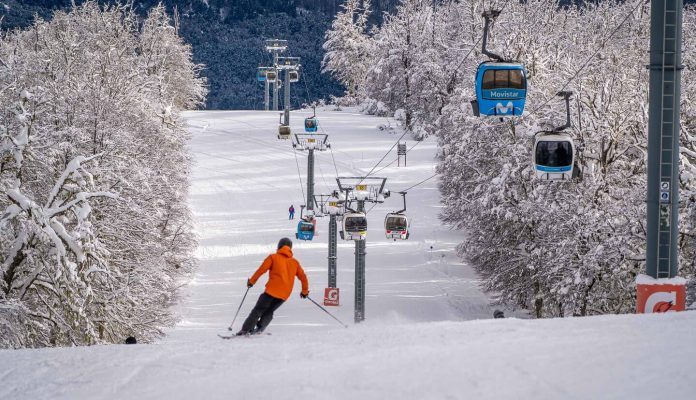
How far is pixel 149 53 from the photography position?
64.1 metres

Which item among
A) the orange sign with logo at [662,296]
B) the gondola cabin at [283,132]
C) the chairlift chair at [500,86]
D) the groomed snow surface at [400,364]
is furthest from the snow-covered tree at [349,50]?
the groomed snow surface at [400,364]

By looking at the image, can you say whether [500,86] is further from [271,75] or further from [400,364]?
[271,75]

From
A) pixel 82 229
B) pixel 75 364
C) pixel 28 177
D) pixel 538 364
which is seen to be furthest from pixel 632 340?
pixel 28 177

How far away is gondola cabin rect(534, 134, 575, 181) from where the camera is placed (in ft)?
63.0

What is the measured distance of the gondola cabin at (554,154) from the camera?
1920 cm

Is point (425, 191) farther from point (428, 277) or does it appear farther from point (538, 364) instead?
point (538, 364)

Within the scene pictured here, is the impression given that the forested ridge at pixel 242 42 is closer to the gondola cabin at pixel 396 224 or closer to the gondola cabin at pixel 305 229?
the gondola cabin at pixel 305 229

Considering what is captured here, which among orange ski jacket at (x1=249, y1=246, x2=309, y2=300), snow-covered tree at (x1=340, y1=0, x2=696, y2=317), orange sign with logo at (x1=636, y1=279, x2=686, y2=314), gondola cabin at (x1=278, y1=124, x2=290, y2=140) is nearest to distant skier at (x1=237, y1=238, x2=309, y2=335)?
orange ski jacket at (x1=249, y1=246, x2=309, y2=300)

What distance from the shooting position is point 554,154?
759 inches

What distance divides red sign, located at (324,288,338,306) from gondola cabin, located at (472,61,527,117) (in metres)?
16.3

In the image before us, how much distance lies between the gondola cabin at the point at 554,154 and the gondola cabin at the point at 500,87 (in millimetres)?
1102

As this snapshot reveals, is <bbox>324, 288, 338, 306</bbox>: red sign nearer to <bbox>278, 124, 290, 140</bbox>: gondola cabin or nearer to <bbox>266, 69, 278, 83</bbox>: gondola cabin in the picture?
<bbox>278, 124, 290, 140</bbox>: gondola cabin

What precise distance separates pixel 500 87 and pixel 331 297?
55.2ft

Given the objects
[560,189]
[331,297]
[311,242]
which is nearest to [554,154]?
[560,189]
